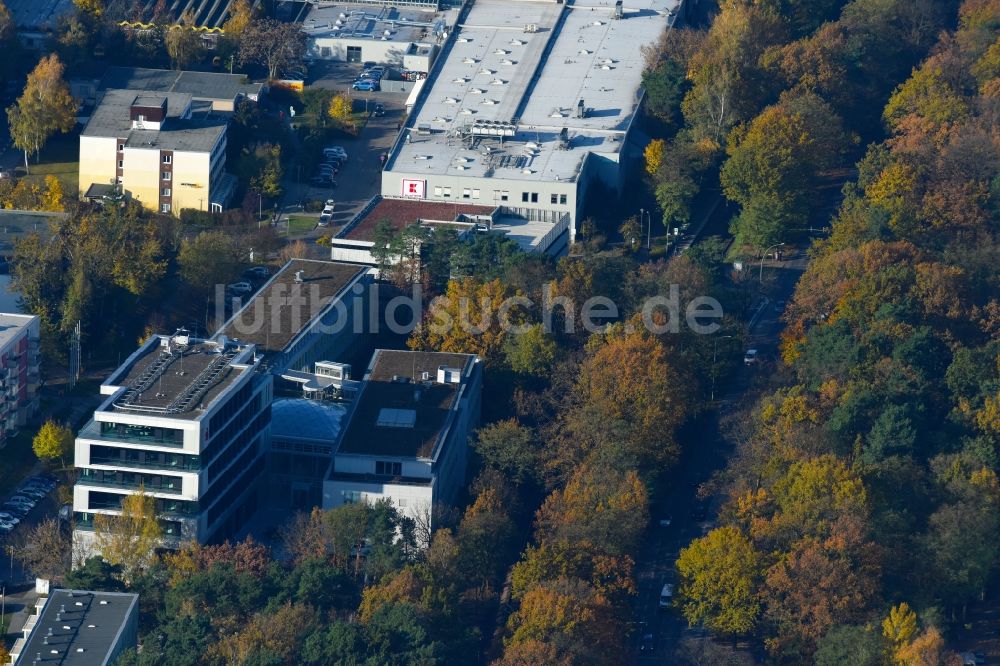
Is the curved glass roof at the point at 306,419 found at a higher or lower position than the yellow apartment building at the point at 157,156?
lower

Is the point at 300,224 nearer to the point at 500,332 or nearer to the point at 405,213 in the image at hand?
the point at 405,213

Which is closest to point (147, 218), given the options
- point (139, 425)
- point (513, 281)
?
point (513, 281)

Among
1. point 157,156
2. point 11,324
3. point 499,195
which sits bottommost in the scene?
point 11,324

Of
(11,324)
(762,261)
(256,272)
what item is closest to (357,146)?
(256,272)

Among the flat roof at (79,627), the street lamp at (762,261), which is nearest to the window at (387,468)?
the flat roof at (79,627)

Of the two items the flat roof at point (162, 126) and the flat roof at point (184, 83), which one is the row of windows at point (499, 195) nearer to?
the flat roof at point (162, 126)

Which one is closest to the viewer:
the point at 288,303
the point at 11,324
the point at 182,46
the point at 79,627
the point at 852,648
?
the point at 79,627

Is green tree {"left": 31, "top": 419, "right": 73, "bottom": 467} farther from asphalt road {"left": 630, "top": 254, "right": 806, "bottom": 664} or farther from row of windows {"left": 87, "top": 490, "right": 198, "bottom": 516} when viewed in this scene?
asphalt road {"left": 630, "top": 254, "right": 806, "bottom": 664}
